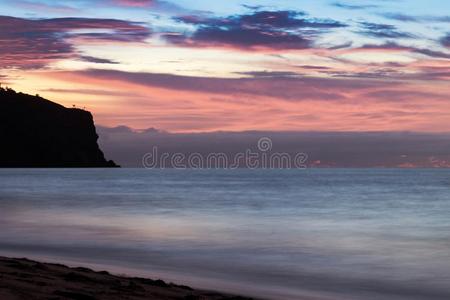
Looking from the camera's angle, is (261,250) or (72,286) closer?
(72,286)

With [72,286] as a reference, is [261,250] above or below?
above

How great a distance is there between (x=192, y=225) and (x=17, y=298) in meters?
26.8

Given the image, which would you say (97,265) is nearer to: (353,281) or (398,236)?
(353,281)

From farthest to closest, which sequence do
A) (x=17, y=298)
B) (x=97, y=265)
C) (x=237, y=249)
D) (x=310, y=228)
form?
(x=310, y=228) → (x=237, y=249) → (x=97, y=265) → (x=17, y=298)

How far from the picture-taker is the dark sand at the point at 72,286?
403 inches

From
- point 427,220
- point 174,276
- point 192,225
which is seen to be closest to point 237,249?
point 174,276

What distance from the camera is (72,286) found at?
448 inches

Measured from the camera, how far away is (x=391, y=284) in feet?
54.4

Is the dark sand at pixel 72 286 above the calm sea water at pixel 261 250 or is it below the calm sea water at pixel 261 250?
below

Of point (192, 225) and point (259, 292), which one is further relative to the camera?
point (192, 225)

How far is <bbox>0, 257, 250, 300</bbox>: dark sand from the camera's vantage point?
10227 millimetres

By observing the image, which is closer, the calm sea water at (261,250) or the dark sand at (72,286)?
the dark sand at (72,286)

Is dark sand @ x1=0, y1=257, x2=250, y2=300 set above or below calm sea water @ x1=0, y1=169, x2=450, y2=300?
below

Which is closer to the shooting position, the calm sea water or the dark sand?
the dark sand
